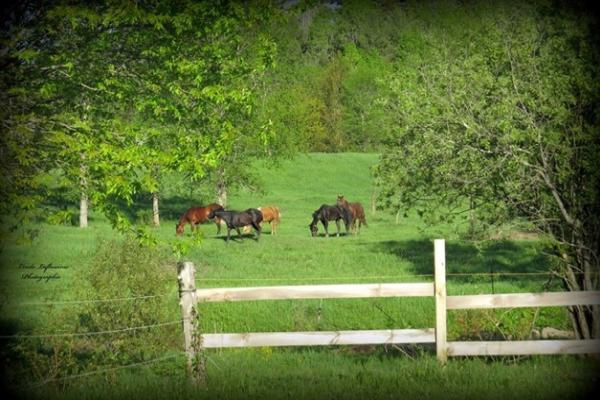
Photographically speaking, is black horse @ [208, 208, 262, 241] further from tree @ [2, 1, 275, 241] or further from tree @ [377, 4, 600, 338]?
tree @ [2, 1, 275, 241]

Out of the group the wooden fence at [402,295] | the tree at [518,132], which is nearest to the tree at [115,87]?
the wooden fence at [402,295]

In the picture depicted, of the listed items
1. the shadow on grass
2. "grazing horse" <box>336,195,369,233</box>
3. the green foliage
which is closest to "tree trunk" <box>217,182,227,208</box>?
"grazing horse" <box>336,195,369,233</box>

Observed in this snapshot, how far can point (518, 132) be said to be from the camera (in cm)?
1578

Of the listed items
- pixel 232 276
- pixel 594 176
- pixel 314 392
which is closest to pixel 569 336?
pixel 594 176

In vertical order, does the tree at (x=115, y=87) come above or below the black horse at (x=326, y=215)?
above

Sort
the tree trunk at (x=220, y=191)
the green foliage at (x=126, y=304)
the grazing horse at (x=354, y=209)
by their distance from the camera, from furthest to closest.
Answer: the tree trunk at (x=220, y=191) < the grazing horse at (x=354, y=209) < the green foliage at (x=126, y=304)

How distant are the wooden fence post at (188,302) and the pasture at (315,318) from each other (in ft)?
1.69

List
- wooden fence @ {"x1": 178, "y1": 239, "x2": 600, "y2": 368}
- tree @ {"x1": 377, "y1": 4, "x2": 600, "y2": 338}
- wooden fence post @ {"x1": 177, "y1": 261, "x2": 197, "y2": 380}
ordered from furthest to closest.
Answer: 1. tree @ {"x1": 377, "y1": 4, "x2": 600, "y2": 338}
2. wooden fence @ {"x1": 178, "y1": 239, "x2": 600, "y2": 368}
3. wooden fence post @ {"x1": 177, "y1": 261, "x2": 197, "y2": 380}

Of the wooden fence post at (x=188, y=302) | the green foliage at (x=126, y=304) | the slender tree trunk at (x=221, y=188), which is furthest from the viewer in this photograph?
the slender tree trunk at (x=221, y=188)

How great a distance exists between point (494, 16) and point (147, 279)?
10393 millimetres

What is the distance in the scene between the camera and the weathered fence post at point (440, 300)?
10.6 m

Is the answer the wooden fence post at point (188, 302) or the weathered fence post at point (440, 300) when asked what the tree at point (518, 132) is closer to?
the weathered fence post at point (440, 300)

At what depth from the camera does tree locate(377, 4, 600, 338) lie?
14.9 meters

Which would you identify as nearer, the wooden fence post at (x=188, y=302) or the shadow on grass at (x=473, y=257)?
the wooden fence post at (x=188, y=302)
